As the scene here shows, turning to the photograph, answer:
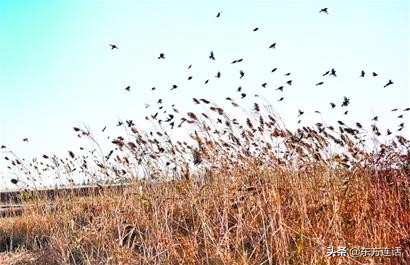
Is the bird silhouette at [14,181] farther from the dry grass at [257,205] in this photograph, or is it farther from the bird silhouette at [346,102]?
the bird silhouette at [346,102]

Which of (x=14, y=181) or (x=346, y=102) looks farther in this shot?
(x=14, y=181)

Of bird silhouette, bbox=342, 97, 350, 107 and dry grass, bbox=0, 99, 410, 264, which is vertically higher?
bird silhouette, bbox=342, 97, 350, 107

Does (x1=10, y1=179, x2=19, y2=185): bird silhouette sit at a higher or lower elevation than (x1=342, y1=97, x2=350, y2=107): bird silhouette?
lower

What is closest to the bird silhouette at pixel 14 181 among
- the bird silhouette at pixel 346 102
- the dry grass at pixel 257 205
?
the dry grass at pixel 257 205

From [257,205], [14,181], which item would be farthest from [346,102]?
[14,181]

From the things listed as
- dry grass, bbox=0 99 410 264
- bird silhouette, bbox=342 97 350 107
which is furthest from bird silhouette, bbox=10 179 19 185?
bird silhouette, bbox=342 97 350 107

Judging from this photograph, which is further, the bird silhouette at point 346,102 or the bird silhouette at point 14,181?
the bird silhouette at point 14,181

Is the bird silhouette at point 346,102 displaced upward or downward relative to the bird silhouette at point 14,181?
upward

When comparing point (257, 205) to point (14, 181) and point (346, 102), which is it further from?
point (14, 181)

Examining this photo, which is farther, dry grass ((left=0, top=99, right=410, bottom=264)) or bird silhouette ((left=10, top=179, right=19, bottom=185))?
bird silhouette ((left=10, top=179, right=19, bottom=185))

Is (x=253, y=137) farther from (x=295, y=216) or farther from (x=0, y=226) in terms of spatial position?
(x=0, y=226)

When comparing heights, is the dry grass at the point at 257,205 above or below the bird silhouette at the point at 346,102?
below

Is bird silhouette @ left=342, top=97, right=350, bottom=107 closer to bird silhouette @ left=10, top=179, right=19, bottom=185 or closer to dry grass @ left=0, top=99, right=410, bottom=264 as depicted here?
dry grass @ left=0, top=99, right=410, bottom=264

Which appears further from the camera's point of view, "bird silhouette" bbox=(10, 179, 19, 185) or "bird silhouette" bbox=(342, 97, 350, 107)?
"bird silhouette" bbox=(10, 179, 19, 185)
